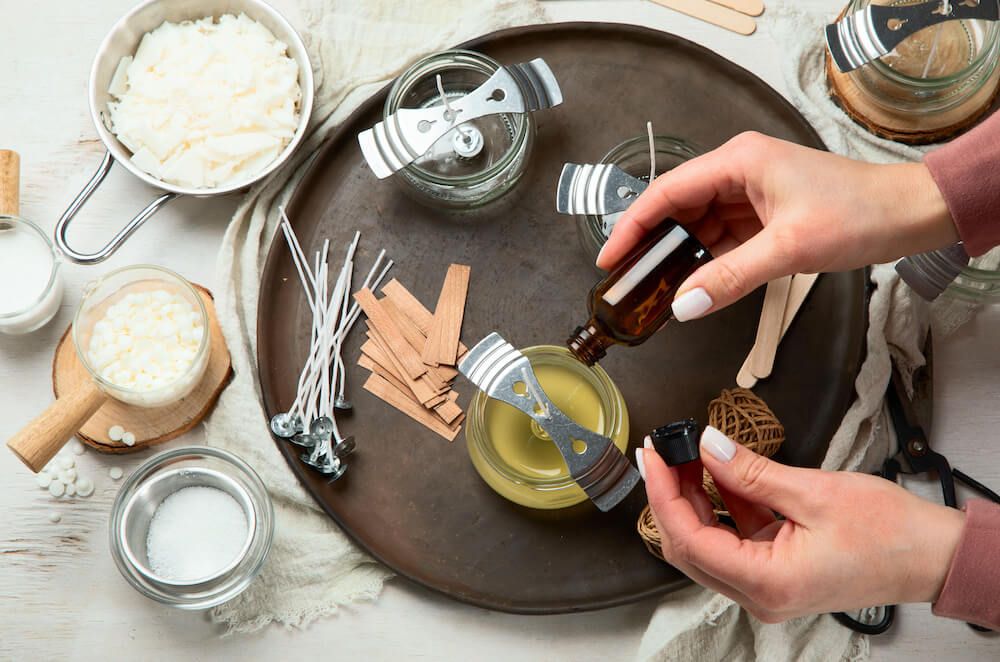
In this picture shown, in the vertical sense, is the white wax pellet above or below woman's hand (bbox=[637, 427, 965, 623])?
below

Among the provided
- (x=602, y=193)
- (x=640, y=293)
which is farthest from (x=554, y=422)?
(x=602, y=193)

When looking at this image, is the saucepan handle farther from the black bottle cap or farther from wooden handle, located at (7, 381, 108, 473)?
the black bottle cap

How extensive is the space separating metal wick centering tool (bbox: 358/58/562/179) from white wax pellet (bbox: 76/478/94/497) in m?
0.56

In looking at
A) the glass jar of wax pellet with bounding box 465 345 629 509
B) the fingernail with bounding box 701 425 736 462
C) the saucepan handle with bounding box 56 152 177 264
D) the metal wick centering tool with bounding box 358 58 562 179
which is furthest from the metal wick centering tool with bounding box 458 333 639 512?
the saucepan handle with bounding box 56 152 177 264

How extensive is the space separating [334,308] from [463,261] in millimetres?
174

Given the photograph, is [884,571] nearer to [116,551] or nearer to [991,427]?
[991,427]

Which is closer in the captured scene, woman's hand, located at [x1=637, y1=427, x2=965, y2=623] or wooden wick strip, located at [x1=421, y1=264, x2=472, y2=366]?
woman's hand, located at [x1=637, y1=427, x2=965, y2=623]

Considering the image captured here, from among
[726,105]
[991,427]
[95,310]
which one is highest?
[726,105]

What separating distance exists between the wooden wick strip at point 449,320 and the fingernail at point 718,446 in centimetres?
35

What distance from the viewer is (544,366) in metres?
1.11

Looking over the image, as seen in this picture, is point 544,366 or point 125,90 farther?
point 125,90

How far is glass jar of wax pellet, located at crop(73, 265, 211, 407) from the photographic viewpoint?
1146mm

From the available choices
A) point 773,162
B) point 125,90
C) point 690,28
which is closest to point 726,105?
point 690,28

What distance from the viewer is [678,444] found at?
0.92m
